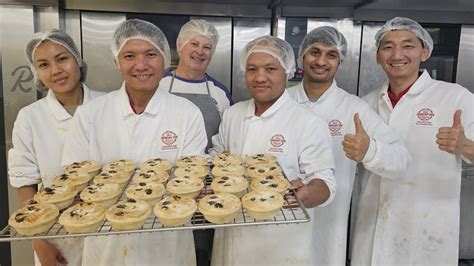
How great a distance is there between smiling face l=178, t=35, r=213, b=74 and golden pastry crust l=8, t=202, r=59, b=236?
4.27 ft

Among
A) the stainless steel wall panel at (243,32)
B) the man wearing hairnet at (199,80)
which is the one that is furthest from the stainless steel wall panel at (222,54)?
the man wearing hairnet at (199,80)

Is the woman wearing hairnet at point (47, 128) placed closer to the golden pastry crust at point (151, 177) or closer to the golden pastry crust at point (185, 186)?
the golden pastry crust at point (151, 177)

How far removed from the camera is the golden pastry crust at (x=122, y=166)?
1.59 m

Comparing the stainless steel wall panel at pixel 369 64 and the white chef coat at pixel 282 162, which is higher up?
the stainless steel wall panel at pixel 369 64

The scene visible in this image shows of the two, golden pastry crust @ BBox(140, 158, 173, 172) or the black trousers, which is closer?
golden pastry crust @ BBox(140, 158, 173, 172)

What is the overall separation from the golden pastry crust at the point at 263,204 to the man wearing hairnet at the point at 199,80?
2.88 feet

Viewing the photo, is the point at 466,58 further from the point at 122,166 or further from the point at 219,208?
the point at 122,166

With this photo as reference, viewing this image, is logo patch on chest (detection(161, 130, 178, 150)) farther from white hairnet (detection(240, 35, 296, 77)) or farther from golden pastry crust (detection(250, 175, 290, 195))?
white hairnet (detection(240, 35, 296, 77))

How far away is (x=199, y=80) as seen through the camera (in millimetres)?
2418

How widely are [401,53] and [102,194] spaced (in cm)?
169

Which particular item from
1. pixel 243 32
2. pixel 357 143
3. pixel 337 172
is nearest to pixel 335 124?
pixel 337 172

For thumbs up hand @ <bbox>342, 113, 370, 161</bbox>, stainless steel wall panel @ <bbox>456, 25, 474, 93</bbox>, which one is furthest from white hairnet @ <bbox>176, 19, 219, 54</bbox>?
stainless steel wall panel @ <bbox>456, 25, 474, 93</bbox>

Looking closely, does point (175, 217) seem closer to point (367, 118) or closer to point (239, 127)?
point (239, 127)

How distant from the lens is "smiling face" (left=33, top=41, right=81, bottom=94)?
1.79 m
